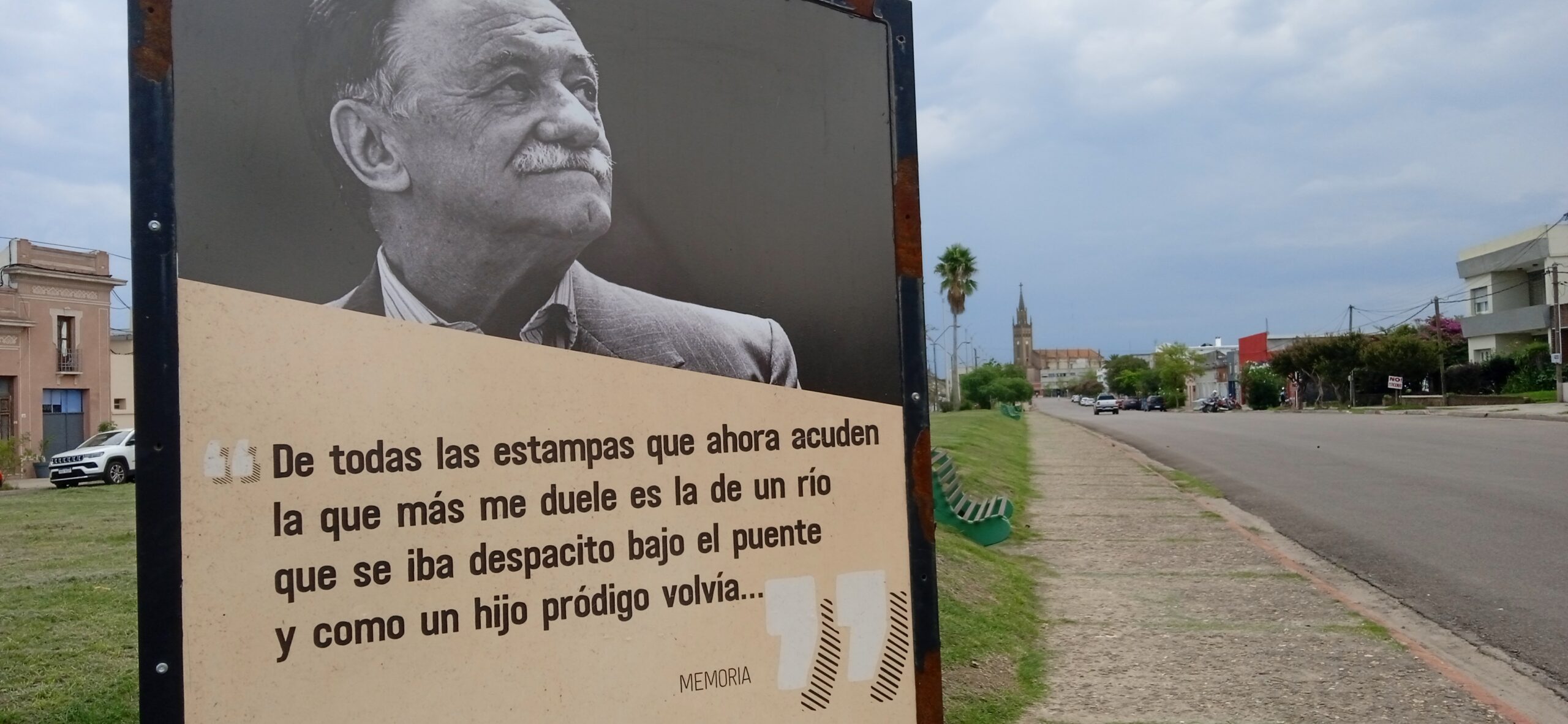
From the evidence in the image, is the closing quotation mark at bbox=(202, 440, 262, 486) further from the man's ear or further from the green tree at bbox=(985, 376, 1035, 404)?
the green tree at bbox=(985, 376, 1035, 404)

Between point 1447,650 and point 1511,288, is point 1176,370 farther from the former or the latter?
point 1447,650

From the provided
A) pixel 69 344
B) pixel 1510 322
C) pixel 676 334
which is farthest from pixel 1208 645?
pixel 1510 322

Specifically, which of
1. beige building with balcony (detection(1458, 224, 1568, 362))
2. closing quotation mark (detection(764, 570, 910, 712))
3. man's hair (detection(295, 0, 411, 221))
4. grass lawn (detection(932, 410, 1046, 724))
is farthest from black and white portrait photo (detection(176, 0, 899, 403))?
beige building with balcony (detection(1458, 224, 1568, 362))

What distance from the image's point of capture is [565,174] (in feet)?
7.22

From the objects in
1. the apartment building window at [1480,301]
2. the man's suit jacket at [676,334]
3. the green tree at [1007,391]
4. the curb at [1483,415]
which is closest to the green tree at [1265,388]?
the apartment building window at [1480,301]

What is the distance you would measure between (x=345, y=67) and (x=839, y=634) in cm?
150

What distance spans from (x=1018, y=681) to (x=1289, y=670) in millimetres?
1535

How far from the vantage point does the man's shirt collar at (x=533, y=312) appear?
6.68 ft

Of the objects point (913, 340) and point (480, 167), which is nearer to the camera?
point (480, 167)

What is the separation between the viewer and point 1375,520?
11977mm

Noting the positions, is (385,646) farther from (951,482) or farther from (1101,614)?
(951,482)

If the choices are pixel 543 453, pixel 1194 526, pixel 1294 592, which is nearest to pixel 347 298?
pixel 543 453

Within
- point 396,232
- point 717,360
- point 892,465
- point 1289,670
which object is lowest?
point 1289,670

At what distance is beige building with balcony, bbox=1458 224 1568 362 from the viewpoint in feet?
197
